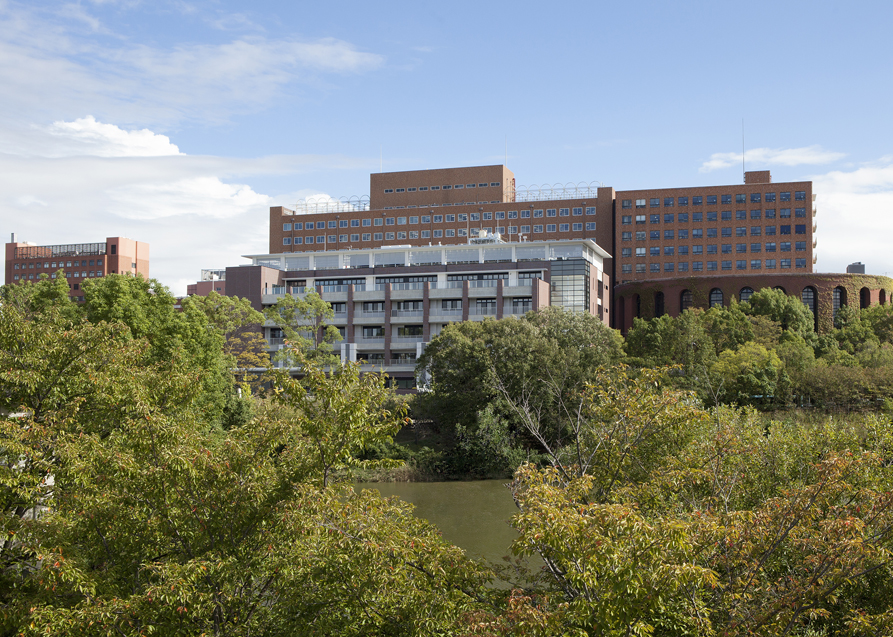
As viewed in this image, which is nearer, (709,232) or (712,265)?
(709,232)

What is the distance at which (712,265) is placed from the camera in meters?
100

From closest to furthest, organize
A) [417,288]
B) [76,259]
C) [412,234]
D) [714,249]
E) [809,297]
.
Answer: [417,288], [809,297], [714,249], [412,234], [76,259]

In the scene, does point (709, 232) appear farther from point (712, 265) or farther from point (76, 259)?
point (76, 259)

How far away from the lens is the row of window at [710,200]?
9862 centimetres

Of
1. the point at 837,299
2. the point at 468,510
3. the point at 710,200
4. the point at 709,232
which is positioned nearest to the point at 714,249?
the point at 709,232

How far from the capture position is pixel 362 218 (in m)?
115

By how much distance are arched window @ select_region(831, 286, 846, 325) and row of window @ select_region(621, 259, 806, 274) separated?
→ 15464mm

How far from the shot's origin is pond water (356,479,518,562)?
1234 inches

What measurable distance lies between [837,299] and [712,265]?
64.7ft

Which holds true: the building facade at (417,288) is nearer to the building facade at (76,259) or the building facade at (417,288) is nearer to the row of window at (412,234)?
the row of window at (412,234)

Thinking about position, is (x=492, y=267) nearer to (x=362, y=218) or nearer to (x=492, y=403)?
(x=492, y=403)

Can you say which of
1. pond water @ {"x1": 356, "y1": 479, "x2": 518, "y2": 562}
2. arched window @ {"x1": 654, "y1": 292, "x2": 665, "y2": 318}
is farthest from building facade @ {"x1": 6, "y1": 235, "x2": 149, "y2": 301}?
pond water @ {"x1": 356, "y1": 479, "x2": 518, "y2": 562}

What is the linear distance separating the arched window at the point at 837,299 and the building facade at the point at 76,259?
409ft

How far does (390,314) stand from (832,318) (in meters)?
49.5
